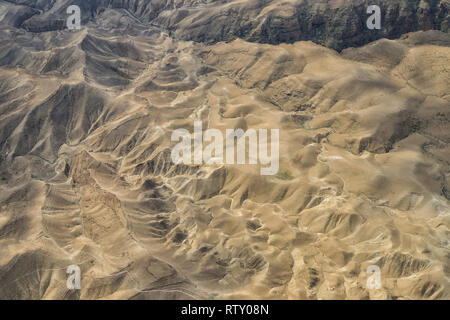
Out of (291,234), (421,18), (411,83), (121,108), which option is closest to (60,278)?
(291,234)

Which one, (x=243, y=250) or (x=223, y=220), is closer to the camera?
(x=243, y=250)

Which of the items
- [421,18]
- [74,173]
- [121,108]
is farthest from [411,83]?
[74,173]

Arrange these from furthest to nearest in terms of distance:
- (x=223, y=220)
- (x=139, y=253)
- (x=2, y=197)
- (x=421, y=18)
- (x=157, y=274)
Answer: (x=421, y=18), (x=2, y=197), (x=223, y=220), (x=139, y=253), (x=157, y=274)

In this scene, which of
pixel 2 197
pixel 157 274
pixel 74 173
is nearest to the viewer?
pixel 157 274

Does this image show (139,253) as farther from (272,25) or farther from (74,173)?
(272,25)

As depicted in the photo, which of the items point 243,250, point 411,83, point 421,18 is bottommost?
point 243,250

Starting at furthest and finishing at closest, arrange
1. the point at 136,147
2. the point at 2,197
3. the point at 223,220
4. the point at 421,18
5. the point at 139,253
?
the point at 421,18
the point at 136,147
the point at 2,197
the point at 223,220
the point at 139,253

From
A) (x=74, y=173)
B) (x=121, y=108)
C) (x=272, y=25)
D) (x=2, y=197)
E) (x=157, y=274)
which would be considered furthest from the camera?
(x=272, y=25)

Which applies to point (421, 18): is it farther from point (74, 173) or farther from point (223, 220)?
point (74, 173)

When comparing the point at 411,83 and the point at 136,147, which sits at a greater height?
the point at 411,83

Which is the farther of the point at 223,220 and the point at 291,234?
the point at 223,220
